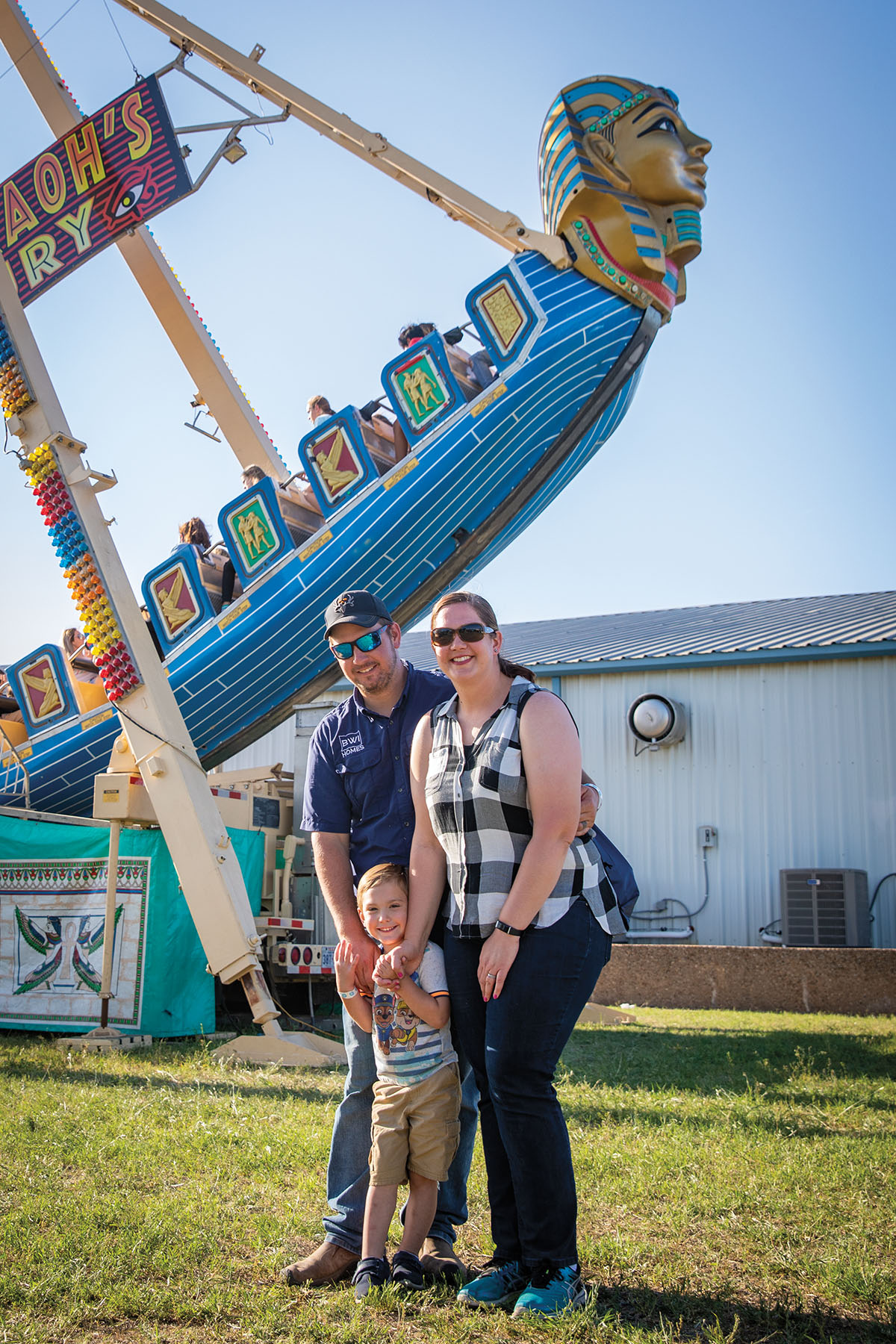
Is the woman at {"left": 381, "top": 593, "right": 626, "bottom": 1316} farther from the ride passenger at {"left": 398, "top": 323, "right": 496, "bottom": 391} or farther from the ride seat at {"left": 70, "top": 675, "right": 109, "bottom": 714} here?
the ride seat at {"left": 70, "top": 675, "right": 109, "bottom": 714}

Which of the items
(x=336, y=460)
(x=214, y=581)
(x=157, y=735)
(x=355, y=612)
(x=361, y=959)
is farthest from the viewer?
(x=214, y=581)

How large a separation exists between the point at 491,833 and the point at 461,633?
59 centimetres

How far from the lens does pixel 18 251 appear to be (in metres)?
8.55

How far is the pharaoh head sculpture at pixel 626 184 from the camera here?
853 cm

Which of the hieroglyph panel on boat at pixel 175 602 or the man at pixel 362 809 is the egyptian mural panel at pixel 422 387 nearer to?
the hieroglyph panel on boat at pixel 175 602

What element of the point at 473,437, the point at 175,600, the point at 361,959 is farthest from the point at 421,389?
the point at 361,959

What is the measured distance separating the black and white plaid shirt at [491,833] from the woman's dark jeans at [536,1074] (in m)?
0.06

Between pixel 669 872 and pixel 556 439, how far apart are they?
7022mm

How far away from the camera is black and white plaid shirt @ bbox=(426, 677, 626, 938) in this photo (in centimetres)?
283

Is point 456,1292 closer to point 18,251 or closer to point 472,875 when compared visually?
point 472,875

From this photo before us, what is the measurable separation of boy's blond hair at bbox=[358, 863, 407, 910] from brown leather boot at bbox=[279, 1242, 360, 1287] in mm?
981

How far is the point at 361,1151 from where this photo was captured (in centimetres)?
315

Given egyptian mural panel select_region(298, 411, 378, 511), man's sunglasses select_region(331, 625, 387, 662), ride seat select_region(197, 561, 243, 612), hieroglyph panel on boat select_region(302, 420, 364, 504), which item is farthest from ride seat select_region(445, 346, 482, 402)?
man's sunglasses select_region(331, 625, 387, 662)

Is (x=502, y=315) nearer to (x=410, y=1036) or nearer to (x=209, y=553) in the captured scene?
(x=209, y=553)
